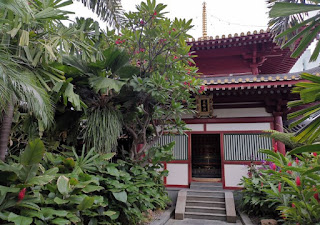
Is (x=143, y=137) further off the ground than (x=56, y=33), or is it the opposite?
(x=56, y=33)

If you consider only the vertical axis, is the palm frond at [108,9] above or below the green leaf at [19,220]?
above

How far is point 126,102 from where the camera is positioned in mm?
4246

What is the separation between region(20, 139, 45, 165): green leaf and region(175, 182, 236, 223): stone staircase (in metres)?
3.62

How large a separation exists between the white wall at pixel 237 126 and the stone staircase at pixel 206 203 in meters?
1.62

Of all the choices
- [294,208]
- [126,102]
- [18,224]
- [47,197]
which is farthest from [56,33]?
[294,208]

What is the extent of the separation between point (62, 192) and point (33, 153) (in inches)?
22.6

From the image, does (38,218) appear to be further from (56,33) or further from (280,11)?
(280,11)

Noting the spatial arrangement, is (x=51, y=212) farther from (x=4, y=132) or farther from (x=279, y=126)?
(x=279, y=126)

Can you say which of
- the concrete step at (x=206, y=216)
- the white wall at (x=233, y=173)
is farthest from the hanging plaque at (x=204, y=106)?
the concrete step at (x=206, y=216)

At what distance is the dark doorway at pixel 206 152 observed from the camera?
9.70 metres

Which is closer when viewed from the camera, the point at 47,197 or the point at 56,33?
the point at 47,197

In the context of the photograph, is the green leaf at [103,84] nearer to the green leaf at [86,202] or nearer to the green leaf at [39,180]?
the green leaf at [39,180]

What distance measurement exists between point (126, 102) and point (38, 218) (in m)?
2.35

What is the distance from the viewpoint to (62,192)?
8.73ft
